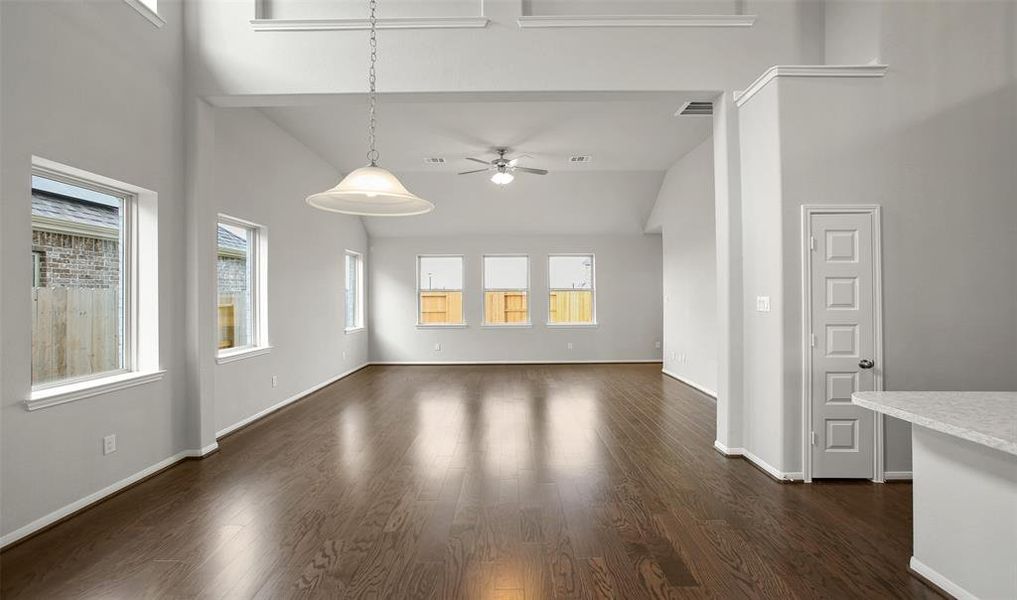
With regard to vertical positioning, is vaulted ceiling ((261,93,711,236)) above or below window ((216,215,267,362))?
above

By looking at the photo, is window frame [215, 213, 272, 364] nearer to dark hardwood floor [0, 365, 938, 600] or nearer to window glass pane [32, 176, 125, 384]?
dark hardwood floor [0, 365, 938, 600]

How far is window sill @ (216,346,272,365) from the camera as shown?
457cm

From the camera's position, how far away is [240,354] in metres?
4.88

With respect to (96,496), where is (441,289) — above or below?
above

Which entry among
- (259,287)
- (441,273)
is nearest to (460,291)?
(441,273)

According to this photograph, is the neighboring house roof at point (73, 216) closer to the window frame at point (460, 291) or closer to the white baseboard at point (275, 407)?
the white baseboard at point (275, 407)

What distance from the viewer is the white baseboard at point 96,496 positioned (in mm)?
2571

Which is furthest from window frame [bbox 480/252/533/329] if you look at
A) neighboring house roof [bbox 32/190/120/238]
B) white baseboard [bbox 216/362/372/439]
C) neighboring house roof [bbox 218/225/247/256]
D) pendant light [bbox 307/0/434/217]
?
pendant light [bbox 307/0/434/217]

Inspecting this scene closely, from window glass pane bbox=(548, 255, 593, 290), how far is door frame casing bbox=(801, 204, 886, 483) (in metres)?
6.39

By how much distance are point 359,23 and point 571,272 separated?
6621 mm

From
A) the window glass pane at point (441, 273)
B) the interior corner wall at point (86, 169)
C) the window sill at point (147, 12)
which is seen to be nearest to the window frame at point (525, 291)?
the window glass pane at point (441, 273)

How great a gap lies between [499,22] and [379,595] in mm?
3986

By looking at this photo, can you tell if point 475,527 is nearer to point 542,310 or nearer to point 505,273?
point 542,310

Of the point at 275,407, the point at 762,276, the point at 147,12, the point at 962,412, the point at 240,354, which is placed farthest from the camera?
the point at 275,407
